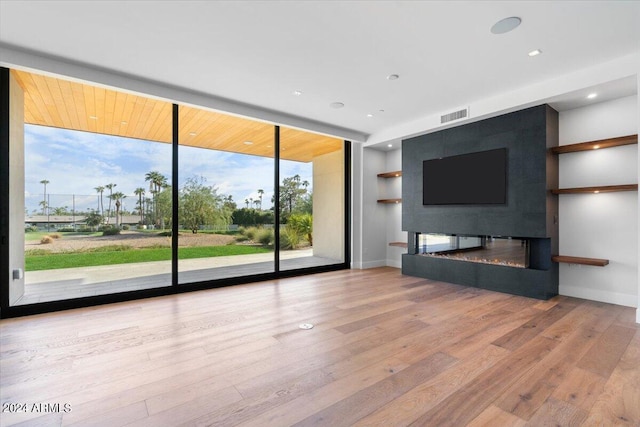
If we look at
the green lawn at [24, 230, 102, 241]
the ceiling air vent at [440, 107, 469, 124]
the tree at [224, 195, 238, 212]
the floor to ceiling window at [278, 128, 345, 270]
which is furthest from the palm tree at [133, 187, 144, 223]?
the ceiling air vent at [440, 107, 469, 124]

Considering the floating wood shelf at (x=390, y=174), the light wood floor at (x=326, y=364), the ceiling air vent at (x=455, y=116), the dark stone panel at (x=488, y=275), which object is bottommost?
the light wood floor at (x=326, y=364)

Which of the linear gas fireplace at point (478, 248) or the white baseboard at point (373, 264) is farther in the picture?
the white baseboard at point (373, 264)

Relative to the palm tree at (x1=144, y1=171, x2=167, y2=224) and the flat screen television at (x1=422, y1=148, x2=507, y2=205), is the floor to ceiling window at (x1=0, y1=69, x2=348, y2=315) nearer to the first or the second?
the palm tree at (x1=144, y1=171, x2=167, y2=224)

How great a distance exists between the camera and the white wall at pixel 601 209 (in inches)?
148

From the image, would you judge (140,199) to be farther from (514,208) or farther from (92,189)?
(514,208)

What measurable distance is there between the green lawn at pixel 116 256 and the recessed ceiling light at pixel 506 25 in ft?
14.7

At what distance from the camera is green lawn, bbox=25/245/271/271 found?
12.6ft

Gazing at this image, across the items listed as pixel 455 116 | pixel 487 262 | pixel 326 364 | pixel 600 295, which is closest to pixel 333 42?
pixel 455 116

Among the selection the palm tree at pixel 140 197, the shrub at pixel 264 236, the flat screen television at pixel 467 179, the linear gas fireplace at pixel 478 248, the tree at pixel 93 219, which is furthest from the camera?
the shrub at pixel 264 236

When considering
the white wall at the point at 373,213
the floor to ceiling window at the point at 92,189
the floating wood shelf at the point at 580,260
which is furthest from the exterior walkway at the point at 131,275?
the floating wood shelf at the point at 580,260

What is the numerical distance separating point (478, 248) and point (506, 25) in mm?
3275

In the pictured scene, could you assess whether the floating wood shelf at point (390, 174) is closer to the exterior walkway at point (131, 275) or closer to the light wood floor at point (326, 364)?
the exterior walkway at point (131, 275)

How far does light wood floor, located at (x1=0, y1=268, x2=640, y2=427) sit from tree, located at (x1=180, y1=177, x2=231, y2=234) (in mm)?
1351

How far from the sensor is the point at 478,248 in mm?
4887
